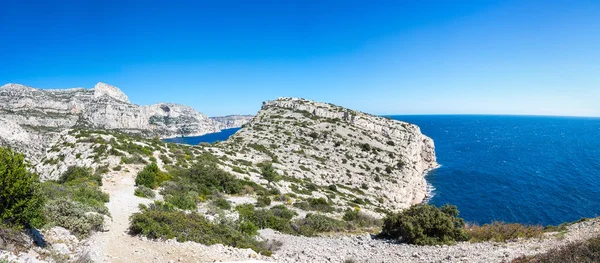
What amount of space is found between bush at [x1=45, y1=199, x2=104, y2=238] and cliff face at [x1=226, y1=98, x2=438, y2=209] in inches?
1004

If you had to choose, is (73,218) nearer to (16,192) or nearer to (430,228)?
(16,192)

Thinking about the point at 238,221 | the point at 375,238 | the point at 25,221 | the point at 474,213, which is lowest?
the point at 474,213

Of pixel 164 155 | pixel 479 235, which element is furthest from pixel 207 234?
pixel 164 155

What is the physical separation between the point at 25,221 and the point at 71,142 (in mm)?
29505

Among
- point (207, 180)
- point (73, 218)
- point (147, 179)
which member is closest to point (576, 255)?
point (73, 218)

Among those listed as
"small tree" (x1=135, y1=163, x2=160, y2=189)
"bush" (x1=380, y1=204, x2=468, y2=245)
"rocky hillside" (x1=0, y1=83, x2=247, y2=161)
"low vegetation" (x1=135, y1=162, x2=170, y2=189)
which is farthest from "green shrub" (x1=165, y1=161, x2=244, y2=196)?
"rocky hillside" (x1=0, y1=83, x2=247, y2=161)

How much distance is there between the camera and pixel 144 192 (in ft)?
72.8

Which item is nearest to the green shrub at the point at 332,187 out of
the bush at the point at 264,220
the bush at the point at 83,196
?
the bush at the point at 264,220

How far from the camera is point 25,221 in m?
9.09

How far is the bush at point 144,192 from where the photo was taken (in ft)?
71.0

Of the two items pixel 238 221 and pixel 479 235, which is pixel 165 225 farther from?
pixel 479 235

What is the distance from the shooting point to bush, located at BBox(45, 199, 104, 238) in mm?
11922

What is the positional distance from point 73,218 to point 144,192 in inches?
399

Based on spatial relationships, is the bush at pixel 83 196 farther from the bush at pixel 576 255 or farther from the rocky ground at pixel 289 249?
the bush at pixel 576 255
